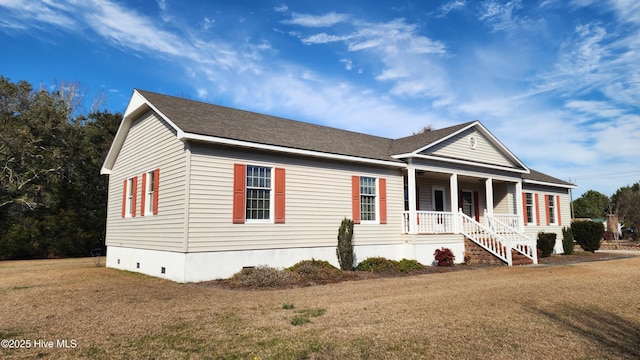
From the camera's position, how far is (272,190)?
13211 mm

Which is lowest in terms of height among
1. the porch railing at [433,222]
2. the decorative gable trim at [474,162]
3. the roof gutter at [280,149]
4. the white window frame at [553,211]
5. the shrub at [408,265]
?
the shrub at [408,265]

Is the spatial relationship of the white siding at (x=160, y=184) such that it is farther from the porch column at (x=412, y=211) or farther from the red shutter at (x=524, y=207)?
the red shutter at (x=524, y=207)

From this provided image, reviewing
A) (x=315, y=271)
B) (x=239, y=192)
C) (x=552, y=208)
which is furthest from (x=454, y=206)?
(x=552, y=208)

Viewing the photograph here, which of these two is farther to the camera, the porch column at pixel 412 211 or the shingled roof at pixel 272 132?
the porch column at pixel 412 211

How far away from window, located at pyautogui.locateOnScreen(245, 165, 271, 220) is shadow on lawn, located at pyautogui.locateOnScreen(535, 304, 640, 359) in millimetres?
8188

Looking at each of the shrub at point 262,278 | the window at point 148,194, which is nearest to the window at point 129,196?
the window at point 148,194

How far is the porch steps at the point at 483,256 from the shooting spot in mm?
16656

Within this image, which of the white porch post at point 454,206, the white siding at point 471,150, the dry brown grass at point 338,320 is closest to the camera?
the dry brown grass at point 338,320

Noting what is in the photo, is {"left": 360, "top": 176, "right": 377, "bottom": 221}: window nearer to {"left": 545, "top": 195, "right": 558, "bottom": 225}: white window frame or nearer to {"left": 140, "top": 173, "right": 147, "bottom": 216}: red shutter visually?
{"left": 140, "top": 173, "right": 147, "bottom": 216}: red shutter

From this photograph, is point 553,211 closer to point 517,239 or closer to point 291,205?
point 517,239

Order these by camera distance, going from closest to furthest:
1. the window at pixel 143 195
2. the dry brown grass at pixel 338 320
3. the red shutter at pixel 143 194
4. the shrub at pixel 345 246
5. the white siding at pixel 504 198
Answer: the dry brown grass at pixel 338 320, the window at pixel 143 195, the shrub at pixel 345 246, the red shutter at pixel 143 194, the white siding at pixel 504 198

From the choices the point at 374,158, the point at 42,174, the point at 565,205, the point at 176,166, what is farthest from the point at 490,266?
the point at 42,174

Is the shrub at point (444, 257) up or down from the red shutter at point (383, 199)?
down

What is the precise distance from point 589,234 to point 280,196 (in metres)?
19.9
